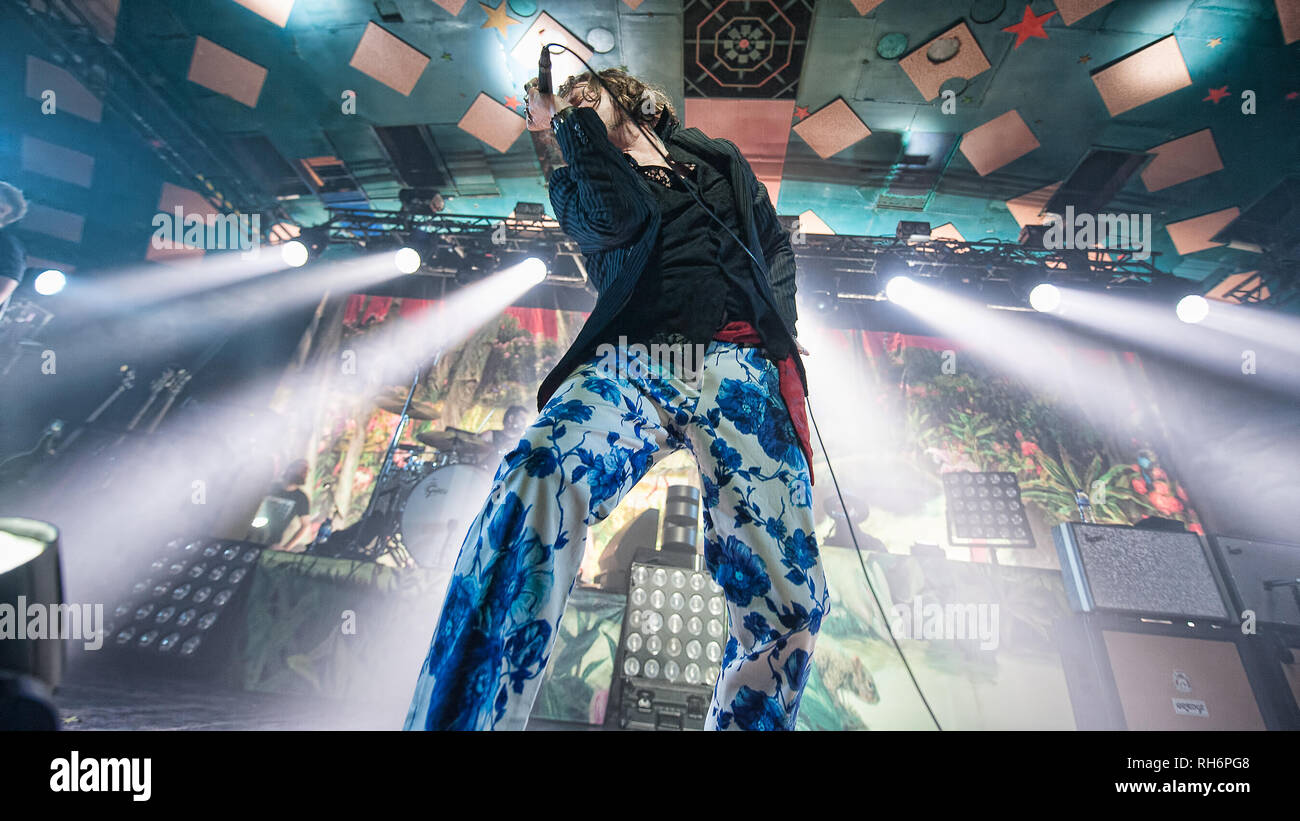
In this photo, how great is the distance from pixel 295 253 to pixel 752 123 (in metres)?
4.32

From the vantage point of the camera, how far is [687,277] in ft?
3.31

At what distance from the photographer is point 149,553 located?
3.28m

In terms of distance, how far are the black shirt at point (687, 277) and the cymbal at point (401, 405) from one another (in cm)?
433

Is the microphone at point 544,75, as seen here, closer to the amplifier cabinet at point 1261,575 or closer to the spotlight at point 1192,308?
the amplifier cabinet at point 1261,575

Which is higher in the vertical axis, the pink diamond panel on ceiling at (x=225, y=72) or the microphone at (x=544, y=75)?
the pink diamond panel on ceiling at (x=225, y=72)

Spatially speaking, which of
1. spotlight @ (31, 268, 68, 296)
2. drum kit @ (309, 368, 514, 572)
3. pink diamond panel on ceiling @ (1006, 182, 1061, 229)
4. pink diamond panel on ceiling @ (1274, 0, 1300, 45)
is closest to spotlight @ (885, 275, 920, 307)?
pink diamond panel on ceiling @ (1006, 182, 1061, 229)

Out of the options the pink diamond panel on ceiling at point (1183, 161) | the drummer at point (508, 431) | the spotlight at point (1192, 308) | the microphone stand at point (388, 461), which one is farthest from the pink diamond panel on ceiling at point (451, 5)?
the spotlight at point (1192, 308)

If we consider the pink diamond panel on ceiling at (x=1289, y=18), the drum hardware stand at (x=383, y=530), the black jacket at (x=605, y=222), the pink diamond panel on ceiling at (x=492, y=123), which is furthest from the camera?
the pink diamond panel on ceiling at (x=492, y=123)

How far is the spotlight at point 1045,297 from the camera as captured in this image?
452cm

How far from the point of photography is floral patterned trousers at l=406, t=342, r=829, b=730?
→ 0.58m

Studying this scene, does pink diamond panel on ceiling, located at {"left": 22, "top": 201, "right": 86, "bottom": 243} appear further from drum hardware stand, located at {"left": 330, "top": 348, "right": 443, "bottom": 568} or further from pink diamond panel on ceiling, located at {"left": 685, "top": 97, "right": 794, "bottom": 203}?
pink diamond panel on ceiling, located at {"left": 685, "top": 97, "right": 794, "bottom": 203}

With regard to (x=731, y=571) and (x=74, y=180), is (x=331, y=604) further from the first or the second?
(x=74, y=180)

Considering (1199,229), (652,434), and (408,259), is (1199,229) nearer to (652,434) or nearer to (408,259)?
(652,434)
